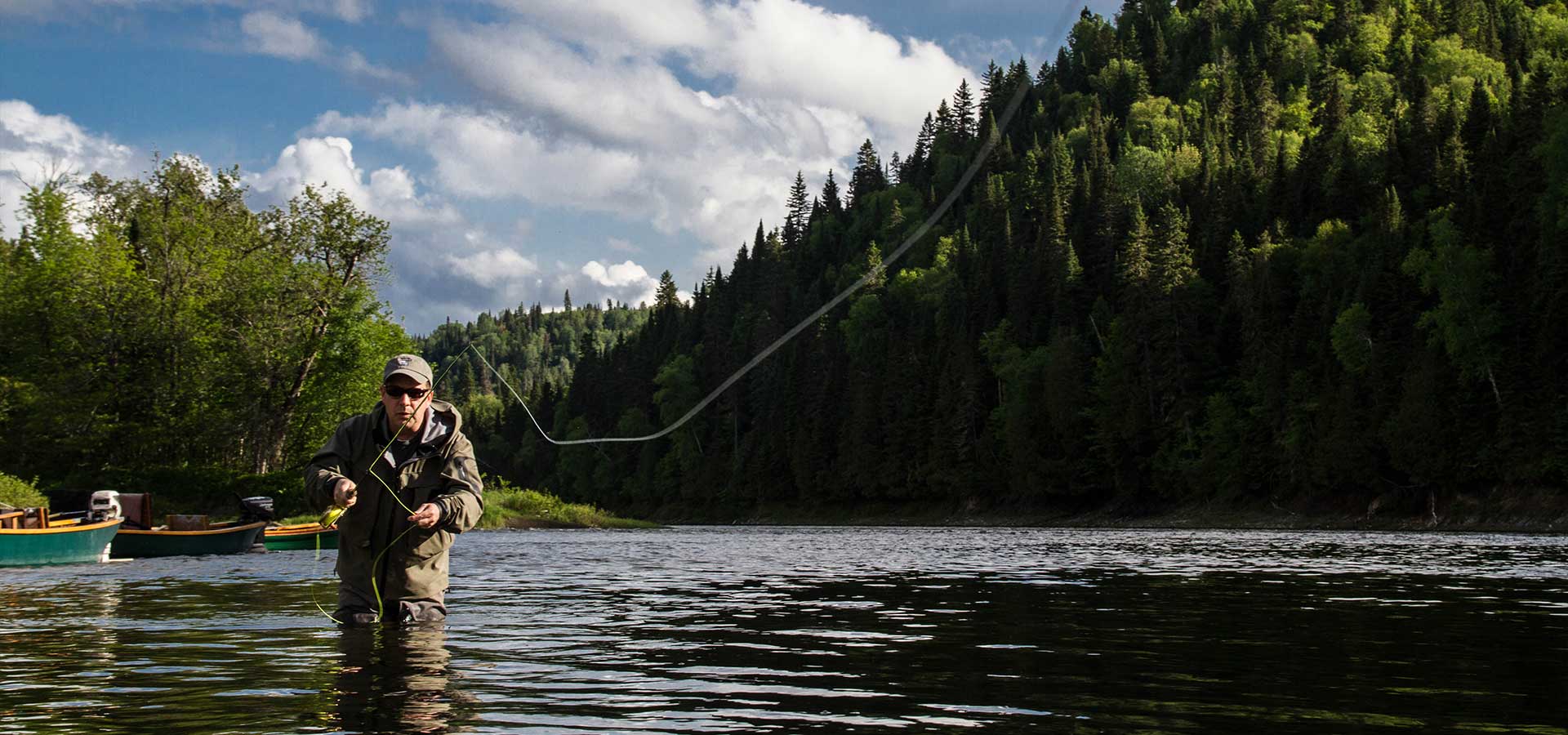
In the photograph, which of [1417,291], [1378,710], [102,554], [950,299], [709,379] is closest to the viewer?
[1378,710]

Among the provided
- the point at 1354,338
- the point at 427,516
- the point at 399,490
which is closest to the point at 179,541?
the point at 399,490

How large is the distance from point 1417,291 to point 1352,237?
12850mm

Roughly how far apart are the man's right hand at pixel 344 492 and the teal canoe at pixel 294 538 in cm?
3190

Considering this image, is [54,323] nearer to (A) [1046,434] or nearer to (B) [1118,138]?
(A) [1046,434]

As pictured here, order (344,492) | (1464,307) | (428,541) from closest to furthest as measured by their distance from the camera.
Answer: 1. (344,492)
2. (428,541)
3. (1464,307)

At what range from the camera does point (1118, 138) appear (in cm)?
16950

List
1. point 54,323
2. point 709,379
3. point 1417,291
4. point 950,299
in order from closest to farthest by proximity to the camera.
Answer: point 54,323 → point 1417,291 → point 950,299 → point 709,379

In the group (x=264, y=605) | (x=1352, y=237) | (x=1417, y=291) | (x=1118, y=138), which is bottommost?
(x=264, y=605)

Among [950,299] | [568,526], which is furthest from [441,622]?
[950,299]

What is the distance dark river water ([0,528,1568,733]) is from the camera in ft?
24.9

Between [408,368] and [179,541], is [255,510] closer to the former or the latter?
[179,541]

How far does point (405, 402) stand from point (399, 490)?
679 mm

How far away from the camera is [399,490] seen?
9.87 m

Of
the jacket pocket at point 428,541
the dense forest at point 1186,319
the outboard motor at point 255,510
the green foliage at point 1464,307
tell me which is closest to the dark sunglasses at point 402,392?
the jacket pocket at point 428,541
